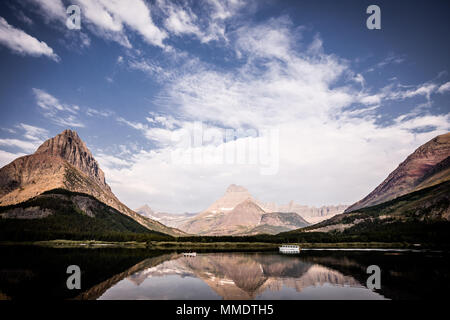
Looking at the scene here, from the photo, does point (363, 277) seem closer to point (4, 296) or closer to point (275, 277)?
point (275, 277)

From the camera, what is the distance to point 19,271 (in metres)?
78.5

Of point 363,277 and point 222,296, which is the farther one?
point 363,277

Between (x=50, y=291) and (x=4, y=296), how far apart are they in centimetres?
674

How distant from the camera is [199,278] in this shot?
7475cm
